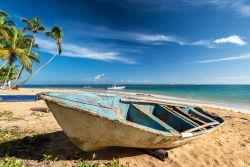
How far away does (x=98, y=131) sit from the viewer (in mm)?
3154

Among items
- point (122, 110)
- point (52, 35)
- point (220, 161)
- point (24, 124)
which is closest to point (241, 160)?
point (220, 161)

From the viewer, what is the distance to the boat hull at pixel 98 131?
3039 mm

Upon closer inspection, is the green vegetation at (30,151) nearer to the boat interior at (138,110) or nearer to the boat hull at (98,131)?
the boat hull at (98,131)

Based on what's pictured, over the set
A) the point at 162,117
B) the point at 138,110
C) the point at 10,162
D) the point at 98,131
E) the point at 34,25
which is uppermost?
the point at 34,25

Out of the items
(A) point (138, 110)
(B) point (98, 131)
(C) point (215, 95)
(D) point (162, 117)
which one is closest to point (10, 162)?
(B) point (98, 131)

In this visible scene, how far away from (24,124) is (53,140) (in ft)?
7.45

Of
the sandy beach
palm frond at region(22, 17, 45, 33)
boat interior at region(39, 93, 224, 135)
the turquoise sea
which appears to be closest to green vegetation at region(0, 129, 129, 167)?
the sandy beach

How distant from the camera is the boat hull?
3039 millimetres

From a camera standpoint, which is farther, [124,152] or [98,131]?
[124,152]

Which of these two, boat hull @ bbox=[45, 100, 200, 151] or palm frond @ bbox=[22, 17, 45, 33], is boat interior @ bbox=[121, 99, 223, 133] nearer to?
boat hull @ bbox=[45, 100, 200, 151]

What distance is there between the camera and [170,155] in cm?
413

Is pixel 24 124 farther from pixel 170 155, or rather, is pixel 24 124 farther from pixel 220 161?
pixel 220 161

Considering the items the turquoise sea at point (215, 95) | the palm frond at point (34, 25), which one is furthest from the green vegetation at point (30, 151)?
the palm frond at point (34, 25)

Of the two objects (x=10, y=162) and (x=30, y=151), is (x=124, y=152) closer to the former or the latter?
(x=30, y=151)
